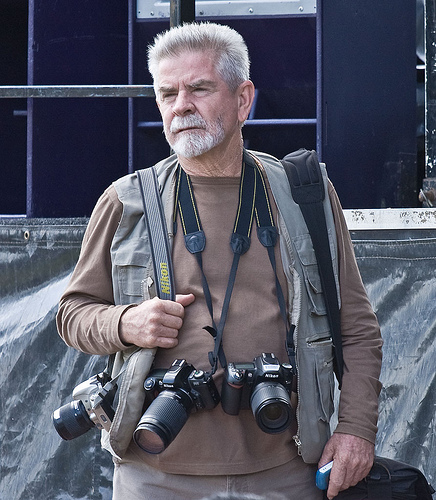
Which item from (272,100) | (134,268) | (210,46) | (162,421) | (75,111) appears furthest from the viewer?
(272,100)

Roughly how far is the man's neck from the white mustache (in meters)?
0.08

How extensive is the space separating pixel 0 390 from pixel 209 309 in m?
1.41

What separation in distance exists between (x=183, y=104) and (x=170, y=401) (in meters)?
0.75

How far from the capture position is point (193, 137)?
1990 mm

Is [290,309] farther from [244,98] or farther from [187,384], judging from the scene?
[244,98]

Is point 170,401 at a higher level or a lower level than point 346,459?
higher

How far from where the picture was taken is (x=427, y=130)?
115 inches

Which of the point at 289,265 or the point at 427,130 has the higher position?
the point at 427,130

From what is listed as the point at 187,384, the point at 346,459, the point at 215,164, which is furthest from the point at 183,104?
the point at 346,459

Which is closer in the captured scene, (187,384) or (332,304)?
(187,384)

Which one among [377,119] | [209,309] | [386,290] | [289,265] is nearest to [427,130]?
[377,119]

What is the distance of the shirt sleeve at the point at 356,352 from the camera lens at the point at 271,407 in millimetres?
223

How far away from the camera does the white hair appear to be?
202 cm

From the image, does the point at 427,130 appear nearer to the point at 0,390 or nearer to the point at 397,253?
the point at 397,253
